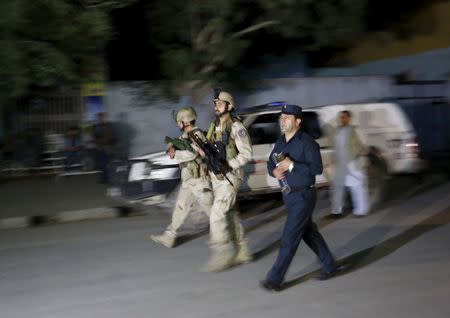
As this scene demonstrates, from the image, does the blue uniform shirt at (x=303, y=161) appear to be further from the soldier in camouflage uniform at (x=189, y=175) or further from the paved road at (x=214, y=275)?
the soldier in camouflage uniform at (x=189, y=175)

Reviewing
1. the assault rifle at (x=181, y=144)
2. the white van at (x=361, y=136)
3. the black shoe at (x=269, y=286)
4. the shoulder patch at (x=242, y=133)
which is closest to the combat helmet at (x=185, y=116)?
the assault rifle at (x=181, y=144)

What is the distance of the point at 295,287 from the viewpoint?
21.2 feet

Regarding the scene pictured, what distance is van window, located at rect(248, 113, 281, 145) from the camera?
439 inches

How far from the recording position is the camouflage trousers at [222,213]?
6953mm

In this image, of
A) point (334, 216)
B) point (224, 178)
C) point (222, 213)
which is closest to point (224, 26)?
point (334, 216)

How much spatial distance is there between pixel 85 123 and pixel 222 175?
10664 mm

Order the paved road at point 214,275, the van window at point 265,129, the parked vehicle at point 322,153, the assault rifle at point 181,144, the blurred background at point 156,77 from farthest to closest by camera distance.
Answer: the blurred background at point 156,77 → the van window at point 265,129 → the parked vehicle at point 322,153 → the assault rifle at point 181,144 → the paved road at point 214,275

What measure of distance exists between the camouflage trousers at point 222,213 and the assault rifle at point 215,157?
8cm

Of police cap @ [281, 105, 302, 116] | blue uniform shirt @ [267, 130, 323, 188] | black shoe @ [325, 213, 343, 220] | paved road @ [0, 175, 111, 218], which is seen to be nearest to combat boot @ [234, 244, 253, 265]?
blue uniform shirt @ [267, 130, 323, 188]

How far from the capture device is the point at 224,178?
7055 millimetres

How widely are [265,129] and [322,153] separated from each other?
1.02 m

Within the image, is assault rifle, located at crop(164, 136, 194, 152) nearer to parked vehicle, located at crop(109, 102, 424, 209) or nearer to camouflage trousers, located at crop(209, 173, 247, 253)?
camouflage trousers, located at crop(209, 173, 247, 253)

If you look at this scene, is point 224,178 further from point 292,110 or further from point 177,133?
point 177,133

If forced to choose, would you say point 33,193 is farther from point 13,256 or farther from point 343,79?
point 343,79
